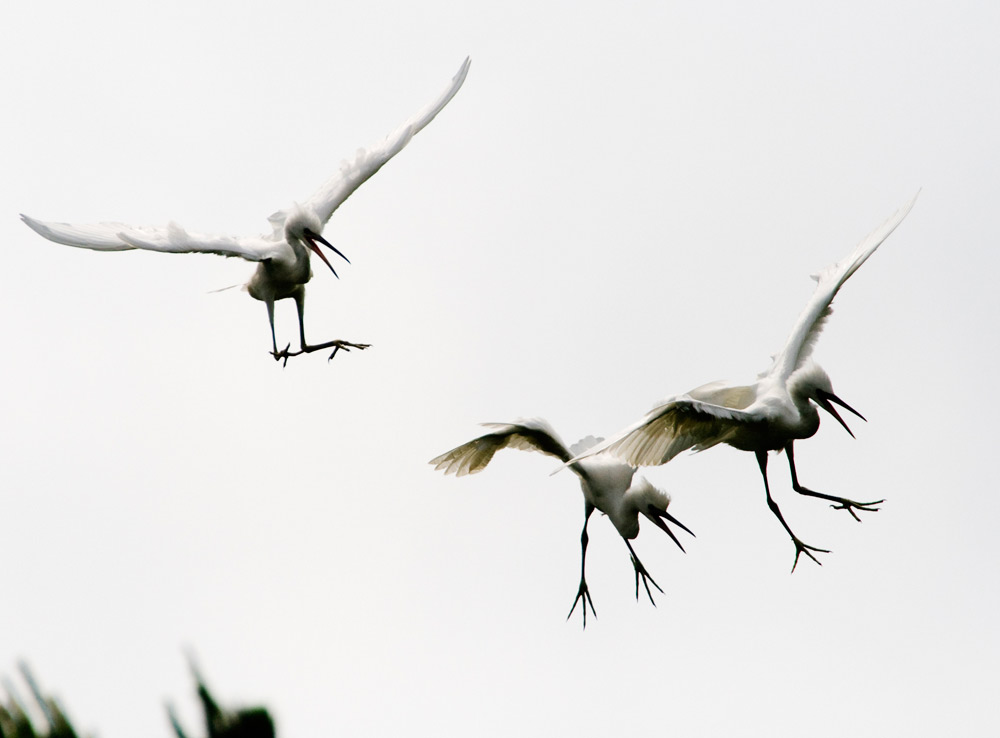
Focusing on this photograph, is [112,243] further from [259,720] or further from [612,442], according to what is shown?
[259,720]

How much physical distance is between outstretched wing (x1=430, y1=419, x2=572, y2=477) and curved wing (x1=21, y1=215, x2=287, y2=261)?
2487 mm

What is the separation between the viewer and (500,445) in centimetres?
1136

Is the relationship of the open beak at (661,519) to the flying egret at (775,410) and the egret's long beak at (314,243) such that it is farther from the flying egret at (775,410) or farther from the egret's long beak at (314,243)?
the egret's long beak at (314,243)

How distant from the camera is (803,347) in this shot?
11.6 metres

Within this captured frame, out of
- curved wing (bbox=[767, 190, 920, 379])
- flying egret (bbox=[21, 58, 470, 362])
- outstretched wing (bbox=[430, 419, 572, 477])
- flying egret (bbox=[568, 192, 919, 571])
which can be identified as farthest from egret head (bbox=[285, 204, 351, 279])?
curved wing (bbox=[767, 190, 920, 379])

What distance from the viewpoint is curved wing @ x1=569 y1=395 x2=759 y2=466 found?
31.1ft

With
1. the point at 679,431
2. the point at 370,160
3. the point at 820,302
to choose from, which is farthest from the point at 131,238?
the point at 820,302

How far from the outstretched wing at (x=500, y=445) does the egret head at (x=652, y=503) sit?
0.93m

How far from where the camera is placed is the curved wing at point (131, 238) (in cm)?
921

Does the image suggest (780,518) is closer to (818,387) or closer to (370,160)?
(818,387)

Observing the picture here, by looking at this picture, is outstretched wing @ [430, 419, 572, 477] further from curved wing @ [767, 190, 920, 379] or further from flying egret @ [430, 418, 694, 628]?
curved wing @ [767, 190, 920, 379]

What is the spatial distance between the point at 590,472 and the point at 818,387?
206 cm

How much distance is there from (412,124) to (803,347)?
4.02 meters

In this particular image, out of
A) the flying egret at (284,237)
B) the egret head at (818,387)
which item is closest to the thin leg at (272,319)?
the flying egret at (284,237)
